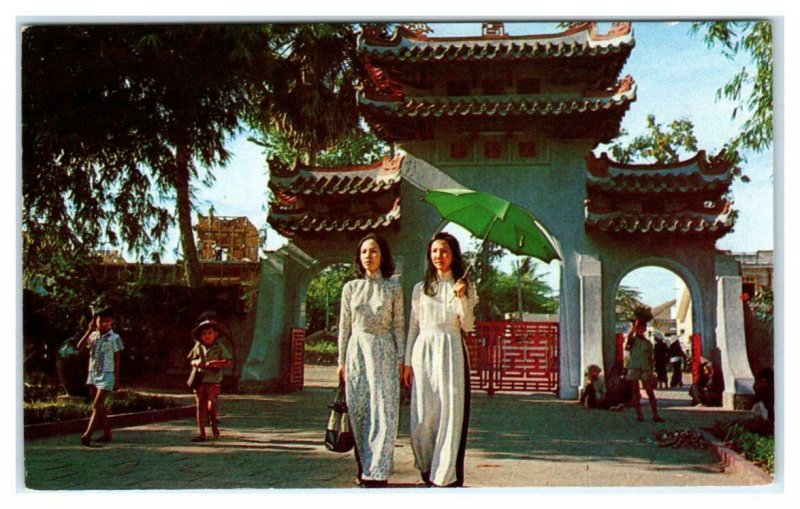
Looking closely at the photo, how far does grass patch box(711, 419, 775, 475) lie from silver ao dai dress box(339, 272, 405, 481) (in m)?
2.36

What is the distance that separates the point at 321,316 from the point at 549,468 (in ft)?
6.29

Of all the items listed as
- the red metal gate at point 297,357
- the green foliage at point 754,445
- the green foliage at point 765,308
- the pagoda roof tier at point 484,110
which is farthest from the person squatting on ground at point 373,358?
the green foliage at point 765,308

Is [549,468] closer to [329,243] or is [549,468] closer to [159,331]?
[329,243]

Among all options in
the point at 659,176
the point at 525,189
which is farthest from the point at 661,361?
the point at 525,189

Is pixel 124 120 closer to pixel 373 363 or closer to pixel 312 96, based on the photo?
pixel 312 96

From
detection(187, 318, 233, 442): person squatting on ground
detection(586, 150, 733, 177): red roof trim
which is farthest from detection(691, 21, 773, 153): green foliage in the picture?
detection(187, 318, 233, 442): person squatting on ground

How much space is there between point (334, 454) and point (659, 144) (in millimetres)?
3159

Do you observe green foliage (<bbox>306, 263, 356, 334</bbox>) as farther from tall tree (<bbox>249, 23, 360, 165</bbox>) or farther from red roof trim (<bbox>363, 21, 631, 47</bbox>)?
red roof trim (<bbox>363, 21, 631, 47</bbox>)

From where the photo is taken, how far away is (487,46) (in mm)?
6613

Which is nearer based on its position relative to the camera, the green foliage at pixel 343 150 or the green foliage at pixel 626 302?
the green foliage at pixel 626 302

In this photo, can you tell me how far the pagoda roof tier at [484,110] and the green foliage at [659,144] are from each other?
0.17 metres

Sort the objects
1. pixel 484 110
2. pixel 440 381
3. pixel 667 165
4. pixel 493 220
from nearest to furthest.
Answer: pixel 440 381, pixel 493 220, pixel 667 165, pixel 484 110

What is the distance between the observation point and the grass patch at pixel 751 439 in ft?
19.1

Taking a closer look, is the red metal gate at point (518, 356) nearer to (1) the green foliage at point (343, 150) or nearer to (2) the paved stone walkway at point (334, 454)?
(2) the paved stone walkway at point (334, 454)
